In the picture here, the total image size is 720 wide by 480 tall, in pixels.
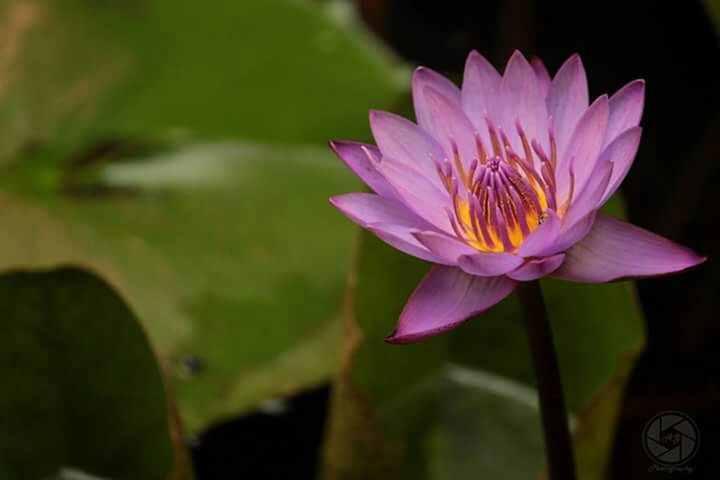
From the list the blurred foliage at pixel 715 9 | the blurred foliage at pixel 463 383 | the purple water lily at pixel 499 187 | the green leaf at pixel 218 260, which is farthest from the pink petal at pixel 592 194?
the green leaf at pixel 218 260

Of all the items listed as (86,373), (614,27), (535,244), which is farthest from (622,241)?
(614,27)

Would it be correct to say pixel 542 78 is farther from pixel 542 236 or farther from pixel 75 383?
pixel 75 383

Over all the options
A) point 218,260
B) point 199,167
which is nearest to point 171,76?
point 199,167

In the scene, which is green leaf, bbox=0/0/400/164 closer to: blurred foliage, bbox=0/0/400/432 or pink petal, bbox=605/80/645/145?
blurred foliage, bbox=0/0/400/432

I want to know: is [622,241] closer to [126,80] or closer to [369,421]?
[369,421]

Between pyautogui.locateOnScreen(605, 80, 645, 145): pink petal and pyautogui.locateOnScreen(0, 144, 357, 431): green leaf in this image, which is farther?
pyautogui.locateOnScreen(0, 144, 357, 431): green leaf

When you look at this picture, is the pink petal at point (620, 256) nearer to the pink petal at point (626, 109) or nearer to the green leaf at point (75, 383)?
the pink petal at point (626, 109)

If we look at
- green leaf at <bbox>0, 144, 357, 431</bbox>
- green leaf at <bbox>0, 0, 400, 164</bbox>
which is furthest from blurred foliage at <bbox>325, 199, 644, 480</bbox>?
green leaf at <bbox>0, 0, 400, 164</bbox>
